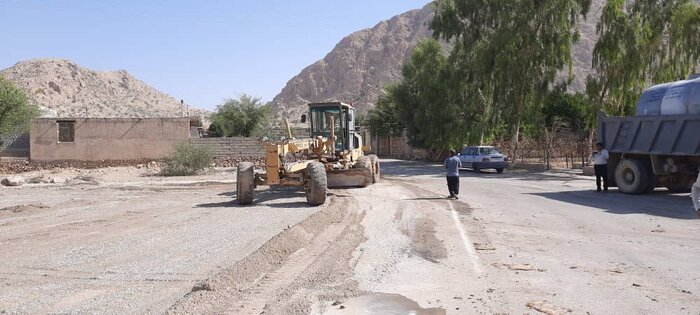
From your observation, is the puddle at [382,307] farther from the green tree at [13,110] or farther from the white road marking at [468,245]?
the green tree at [13,110]

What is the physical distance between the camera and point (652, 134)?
759 inches

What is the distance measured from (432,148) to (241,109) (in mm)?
16530

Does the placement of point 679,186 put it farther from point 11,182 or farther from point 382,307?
point 11,182

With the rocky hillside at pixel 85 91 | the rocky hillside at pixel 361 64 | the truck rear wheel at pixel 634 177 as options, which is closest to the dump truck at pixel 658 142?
the truck rear wheel at pixel 634 177

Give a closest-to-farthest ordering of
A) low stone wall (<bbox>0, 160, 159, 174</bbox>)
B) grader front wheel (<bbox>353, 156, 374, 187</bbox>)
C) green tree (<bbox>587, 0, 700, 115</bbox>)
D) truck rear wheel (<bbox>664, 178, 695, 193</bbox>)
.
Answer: truck rear wheel (<bbox>664, 178, 695, 193</bbox>), grader front wheel (<bbox>353, 156, 374, 187</bbox>), green tree (<bbox>587, 0, 700, 115</bbox>), low stone wall (<bbox>0, 160, 159, 174</bbox>)

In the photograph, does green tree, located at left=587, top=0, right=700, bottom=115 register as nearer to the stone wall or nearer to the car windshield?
the car windshield

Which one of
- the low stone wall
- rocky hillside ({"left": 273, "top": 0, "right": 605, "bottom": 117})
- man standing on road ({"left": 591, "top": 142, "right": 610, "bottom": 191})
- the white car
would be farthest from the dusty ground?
rocky hillside ({"left": 273, "top": 0, "right": 605, "bottom": 117})

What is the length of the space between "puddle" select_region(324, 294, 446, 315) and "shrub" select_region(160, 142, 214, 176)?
2763cm

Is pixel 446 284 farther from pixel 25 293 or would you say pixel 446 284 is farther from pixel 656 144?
pixel 656 144

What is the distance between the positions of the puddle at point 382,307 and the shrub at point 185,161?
2763 cm

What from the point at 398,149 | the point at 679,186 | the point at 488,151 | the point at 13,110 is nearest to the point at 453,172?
the point at 679,186

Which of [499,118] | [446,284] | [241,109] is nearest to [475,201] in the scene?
[446,284]

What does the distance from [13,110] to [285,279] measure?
36.5 meters

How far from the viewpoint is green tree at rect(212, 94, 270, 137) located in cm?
5409
